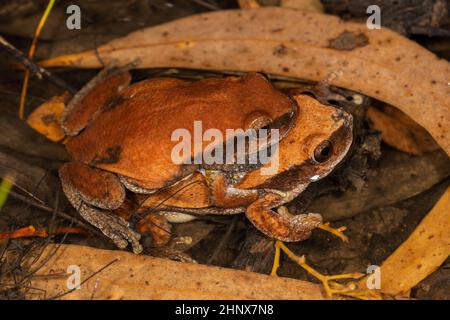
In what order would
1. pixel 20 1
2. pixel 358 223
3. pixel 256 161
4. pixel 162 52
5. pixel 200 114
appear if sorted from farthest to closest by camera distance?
Result: pixel 20 1 → pixel 162 52 → pixel 358 223 → pixel 256 161 → pixel 200 114

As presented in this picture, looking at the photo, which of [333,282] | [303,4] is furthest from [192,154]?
[303,4]

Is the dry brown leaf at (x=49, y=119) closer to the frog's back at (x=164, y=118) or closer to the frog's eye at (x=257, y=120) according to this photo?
the frog's back at (x=164, y=118)

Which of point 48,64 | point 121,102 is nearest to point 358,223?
point 121,102

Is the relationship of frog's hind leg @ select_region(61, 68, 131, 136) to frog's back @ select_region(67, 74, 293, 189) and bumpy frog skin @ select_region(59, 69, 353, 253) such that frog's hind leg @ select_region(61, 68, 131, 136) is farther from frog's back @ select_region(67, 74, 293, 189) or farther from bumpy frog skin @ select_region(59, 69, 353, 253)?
frog's back @ select_region(67, 74, 293, 189)

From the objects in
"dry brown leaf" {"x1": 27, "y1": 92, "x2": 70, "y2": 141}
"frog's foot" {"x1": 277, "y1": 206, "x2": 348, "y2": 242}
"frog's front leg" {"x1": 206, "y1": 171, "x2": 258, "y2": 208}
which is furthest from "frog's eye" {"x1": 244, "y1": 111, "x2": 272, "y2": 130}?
"dry brown leaf" {"x1": 27, "y1": 92, "x2": 70, "y2": 141}

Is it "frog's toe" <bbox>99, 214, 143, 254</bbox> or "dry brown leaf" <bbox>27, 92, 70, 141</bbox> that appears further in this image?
"dry brown leaf" <bbox>27, 92, 70, 141</bbox>

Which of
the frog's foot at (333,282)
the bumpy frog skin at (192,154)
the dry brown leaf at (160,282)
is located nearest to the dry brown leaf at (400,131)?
the bumpy frog skin at (192,154)

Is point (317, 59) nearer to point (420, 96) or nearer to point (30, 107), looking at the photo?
point (420, 96)
